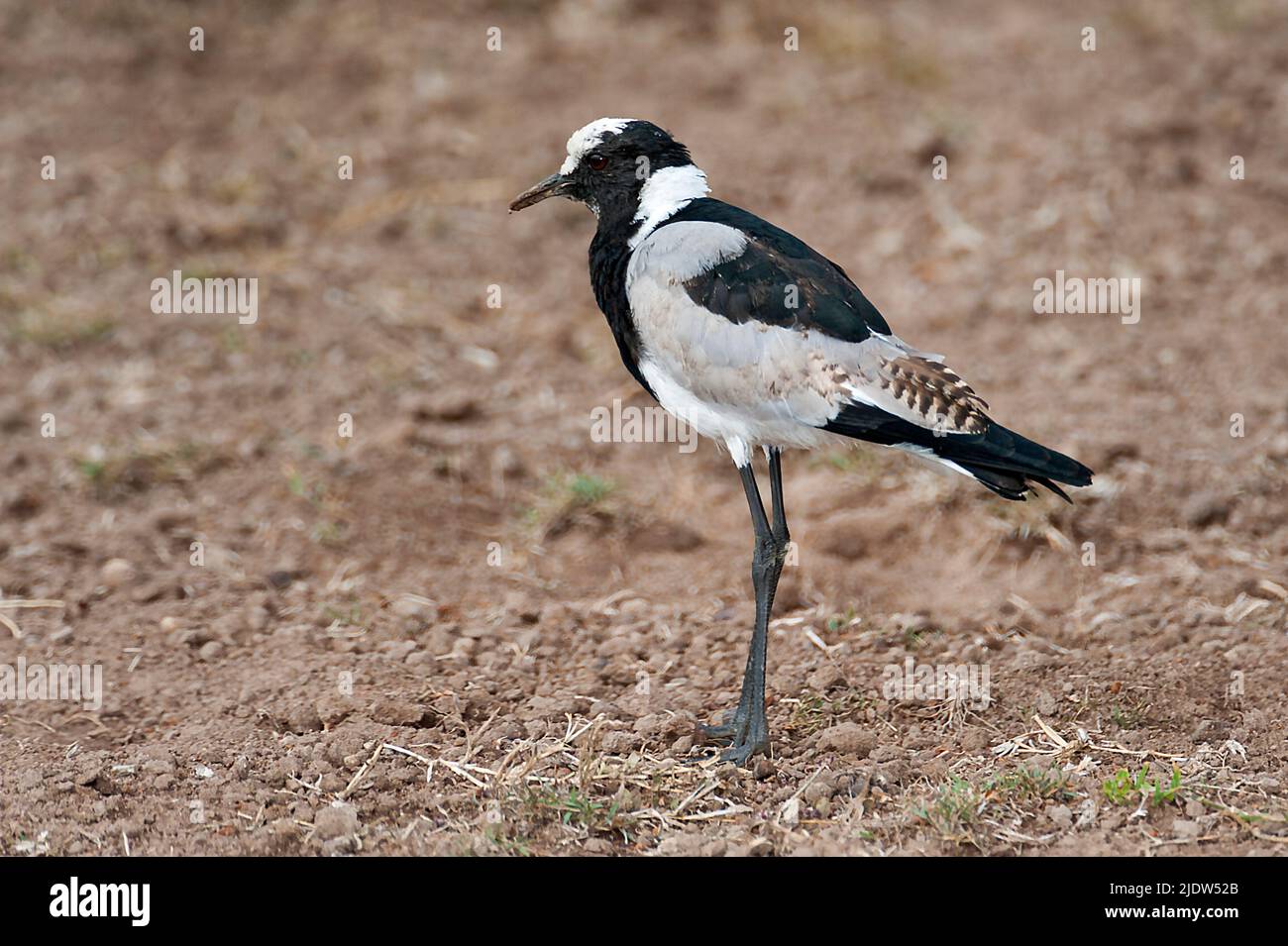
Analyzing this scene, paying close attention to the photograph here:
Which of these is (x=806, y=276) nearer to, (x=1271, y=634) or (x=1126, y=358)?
(x=1271, y=634)

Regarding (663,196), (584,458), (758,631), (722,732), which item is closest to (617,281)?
(663,196)

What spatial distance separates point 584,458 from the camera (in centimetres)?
699

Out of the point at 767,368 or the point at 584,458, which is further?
the point at 584,458

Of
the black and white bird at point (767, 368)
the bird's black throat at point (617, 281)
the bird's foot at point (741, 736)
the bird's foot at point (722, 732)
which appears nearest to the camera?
the black and white bird at point (767, 368)

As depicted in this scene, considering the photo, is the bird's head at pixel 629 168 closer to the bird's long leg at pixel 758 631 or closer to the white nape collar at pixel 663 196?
the white nape collar at pixel 663 196

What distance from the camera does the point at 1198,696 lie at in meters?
4.99

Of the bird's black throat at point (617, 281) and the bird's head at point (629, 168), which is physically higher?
the bird's head at point (629, 168)

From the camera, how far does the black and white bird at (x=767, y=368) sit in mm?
4602

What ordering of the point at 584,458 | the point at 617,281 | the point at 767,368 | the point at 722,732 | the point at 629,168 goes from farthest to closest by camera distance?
the point at 584,458
the point at 629,168
the point at 617,281
the point at 722,732
the point at 767,368

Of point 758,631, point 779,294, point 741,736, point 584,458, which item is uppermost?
point 779,294

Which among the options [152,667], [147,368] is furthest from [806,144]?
[152,667]

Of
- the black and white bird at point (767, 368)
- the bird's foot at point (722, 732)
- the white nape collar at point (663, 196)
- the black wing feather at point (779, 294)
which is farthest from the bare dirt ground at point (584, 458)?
Result: the white nape collar at point (663, 196)

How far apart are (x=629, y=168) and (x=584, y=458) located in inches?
83.6

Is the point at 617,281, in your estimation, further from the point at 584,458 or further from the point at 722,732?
the point at 584,458
